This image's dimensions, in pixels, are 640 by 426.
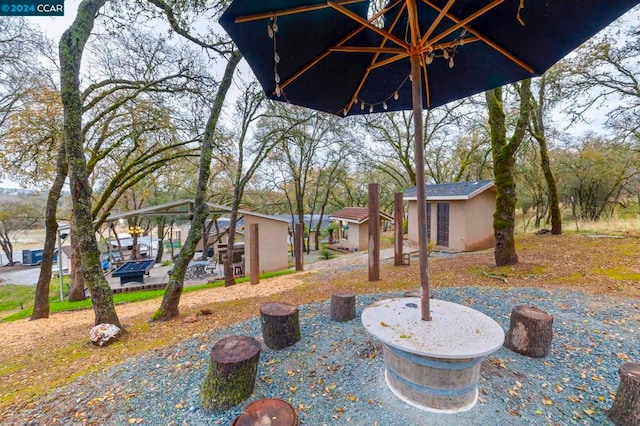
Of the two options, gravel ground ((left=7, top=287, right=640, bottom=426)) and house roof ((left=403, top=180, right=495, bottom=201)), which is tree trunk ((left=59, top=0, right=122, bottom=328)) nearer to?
gravel ground ((left=7, top=287, right=640, bottom=426))

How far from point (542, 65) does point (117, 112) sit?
1006 cm

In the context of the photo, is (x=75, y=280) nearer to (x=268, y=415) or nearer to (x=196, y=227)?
(x=196, y=227)

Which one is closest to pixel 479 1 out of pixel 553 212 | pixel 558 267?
pixel 558 267

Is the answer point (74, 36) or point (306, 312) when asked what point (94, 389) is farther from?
point (74, 36)

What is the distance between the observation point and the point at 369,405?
2.09m

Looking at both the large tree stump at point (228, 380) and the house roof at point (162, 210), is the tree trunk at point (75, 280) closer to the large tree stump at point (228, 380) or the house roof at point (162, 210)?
the house roof at point (162, 210)

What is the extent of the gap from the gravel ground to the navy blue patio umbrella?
86 centimetres

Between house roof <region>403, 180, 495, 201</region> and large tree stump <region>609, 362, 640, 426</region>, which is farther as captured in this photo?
house roof <region>403, 180, 495, 201</region>

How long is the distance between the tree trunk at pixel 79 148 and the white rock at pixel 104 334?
0.23 m

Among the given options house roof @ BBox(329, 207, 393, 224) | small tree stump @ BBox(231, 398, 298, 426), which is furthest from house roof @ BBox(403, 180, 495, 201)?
small tree stump @ BBox(231, 398, 298, 426)

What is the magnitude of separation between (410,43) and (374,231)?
3882 millimetres

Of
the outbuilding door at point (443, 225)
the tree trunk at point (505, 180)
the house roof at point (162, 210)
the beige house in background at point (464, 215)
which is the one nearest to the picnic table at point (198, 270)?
the house roof at point (162, 210)

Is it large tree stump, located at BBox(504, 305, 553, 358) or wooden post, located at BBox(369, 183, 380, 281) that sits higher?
wooden post, located at BBox(369, 183, 380, 281)

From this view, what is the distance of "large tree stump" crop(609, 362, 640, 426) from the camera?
179 cm
